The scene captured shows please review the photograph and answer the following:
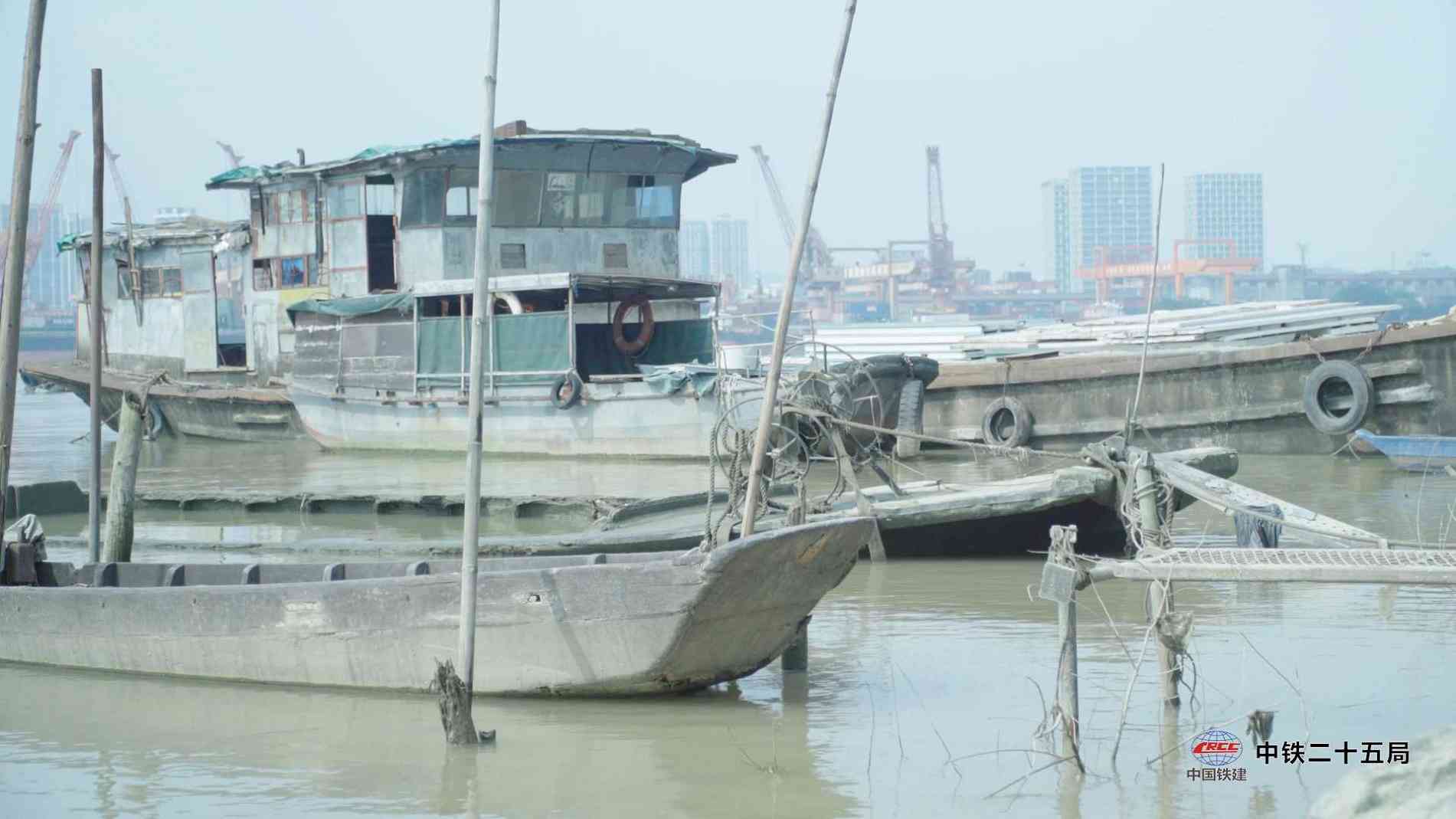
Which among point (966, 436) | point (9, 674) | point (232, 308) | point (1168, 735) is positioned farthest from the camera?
point (232, 308)

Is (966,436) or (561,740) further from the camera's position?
(966,436)

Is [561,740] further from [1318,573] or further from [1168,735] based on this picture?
[1318,573]

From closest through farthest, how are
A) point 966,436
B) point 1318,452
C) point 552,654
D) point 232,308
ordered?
point 552,654 → point 1318,452 → point 966,436 → point 232,308

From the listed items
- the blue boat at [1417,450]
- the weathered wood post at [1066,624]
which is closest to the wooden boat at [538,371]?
the blue boat at [1417,450]

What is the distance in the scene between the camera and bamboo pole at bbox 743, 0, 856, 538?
23.4 feet

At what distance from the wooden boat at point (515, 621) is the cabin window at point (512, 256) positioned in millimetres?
14130

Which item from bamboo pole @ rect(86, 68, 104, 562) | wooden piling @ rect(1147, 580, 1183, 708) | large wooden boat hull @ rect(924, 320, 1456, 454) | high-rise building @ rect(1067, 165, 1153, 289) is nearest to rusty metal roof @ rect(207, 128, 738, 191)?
large wooden boat hull @ rect(924, 320, 1456, 454)

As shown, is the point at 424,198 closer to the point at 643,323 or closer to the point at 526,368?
the point at 526,368

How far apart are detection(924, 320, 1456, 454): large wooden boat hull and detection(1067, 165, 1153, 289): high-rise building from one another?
→ 422ft

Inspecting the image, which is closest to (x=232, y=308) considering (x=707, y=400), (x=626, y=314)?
(x=626, y=314)

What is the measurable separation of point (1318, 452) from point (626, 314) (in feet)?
31.5

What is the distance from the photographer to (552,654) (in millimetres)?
7645

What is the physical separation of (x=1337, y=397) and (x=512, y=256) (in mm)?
11559

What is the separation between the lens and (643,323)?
72.3 ft
